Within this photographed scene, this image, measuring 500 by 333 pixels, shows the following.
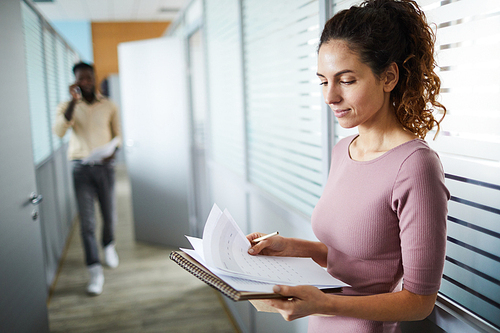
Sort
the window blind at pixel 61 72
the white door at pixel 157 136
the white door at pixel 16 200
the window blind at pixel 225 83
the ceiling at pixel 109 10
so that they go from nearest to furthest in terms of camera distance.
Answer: the white door at pixel 16 200 → the window blind at pixel 225 83 → the white door at pixel 157 136 → the window blind at pixel 61 72 → the ceiling at pixel 109 10

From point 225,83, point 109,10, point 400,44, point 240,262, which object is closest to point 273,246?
point 240,262

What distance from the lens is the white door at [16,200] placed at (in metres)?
1.70

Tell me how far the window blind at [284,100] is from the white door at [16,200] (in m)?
1.19

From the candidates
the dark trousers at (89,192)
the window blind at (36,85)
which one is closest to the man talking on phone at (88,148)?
the dark trousers at (89,192)

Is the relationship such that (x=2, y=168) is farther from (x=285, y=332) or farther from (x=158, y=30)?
(x=158, y=30)

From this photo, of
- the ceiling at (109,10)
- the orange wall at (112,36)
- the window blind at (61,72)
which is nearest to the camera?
A: the window blind at (61,72)

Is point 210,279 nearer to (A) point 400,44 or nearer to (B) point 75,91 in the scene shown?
(A) point 400,44

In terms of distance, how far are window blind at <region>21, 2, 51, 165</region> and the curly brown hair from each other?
9.59 feet

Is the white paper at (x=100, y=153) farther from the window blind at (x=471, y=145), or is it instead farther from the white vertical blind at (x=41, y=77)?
the window blind at (x=471, y=145)

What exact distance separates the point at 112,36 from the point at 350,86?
9.26 meters

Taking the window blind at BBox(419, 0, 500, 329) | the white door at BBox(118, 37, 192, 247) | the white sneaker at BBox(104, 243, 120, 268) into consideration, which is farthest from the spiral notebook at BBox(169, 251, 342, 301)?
the white door at BBox(118, 37, 192, 247)

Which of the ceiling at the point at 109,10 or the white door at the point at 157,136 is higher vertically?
the ceiling at the point at 109,10

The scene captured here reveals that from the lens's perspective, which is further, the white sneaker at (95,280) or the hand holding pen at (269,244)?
the white sneaker at (95,280)

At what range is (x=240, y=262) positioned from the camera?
34.0 inches
